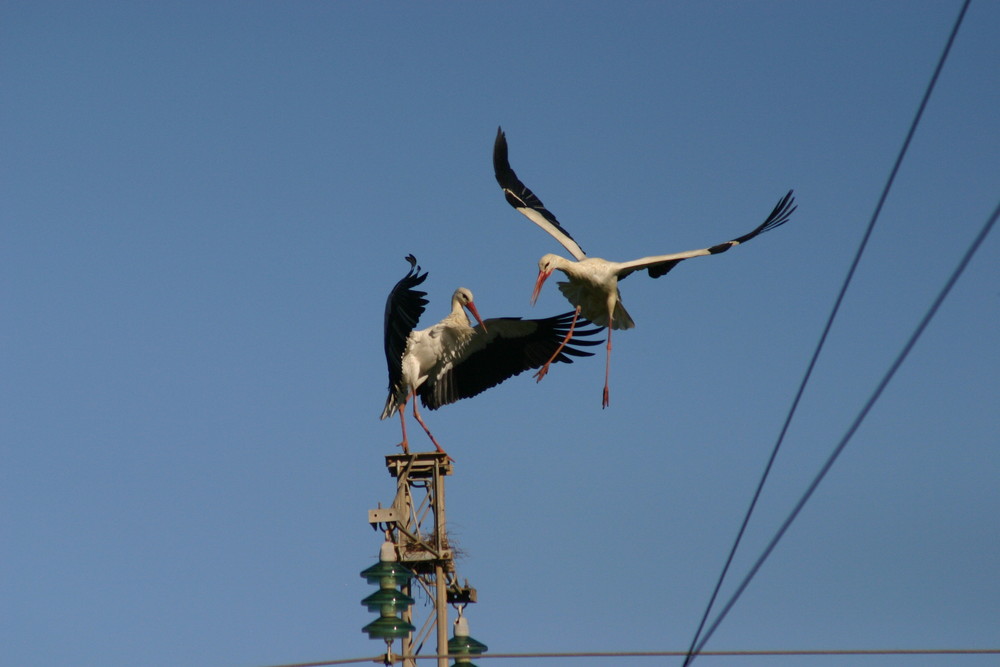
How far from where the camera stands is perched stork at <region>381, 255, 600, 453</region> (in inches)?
674

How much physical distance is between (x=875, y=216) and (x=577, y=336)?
9191 mm

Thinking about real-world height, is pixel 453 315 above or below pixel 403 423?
above

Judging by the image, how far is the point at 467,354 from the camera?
57.7ft

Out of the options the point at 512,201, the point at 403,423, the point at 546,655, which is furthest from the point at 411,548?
the point at 512,201

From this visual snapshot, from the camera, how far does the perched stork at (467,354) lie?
1711 cm

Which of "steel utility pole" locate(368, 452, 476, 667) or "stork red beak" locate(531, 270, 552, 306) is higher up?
"stork red beak" locate(531, 270, 552, 306)

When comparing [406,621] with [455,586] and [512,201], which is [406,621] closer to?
[455,586]

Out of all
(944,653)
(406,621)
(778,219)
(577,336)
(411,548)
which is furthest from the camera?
(577,336)

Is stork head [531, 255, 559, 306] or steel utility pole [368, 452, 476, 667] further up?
stork head [531, 255, 559, 306]

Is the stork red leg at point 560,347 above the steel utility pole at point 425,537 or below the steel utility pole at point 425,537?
above

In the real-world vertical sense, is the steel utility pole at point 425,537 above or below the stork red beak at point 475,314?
below

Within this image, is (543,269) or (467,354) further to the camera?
(467,354)

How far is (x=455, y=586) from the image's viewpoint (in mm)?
12969

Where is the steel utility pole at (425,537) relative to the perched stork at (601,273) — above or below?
below
